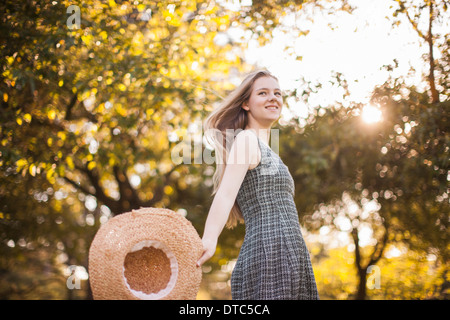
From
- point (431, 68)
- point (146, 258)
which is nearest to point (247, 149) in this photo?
point (146, 258)

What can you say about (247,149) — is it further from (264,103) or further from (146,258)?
(146,258)

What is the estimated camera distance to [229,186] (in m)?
1.80

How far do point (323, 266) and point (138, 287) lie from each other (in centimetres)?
604

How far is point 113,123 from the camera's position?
5375 mm

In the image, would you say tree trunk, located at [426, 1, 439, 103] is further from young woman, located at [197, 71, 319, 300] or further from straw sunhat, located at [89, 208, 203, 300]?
straw sunhat, located at [89, 208, 203, 300]

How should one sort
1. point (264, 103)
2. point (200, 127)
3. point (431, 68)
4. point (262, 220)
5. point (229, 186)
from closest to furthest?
point (229, 186), point (262, 220), point (264, 103), point (431, 68), point (200, 127)

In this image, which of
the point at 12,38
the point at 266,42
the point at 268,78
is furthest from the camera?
the point at 266,42

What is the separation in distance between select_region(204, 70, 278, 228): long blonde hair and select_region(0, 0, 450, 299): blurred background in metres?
1.09

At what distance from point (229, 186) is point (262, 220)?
0.80ft

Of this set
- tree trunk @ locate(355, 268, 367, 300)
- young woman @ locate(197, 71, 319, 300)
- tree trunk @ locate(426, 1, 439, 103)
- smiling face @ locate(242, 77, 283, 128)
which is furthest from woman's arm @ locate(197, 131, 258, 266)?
tree trunk @ locate(355, 268, 367, 300)

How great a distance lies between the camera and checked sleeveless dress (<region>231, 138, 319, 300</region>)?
1844 mm

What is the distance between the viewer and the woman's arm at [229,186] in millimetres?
1684
